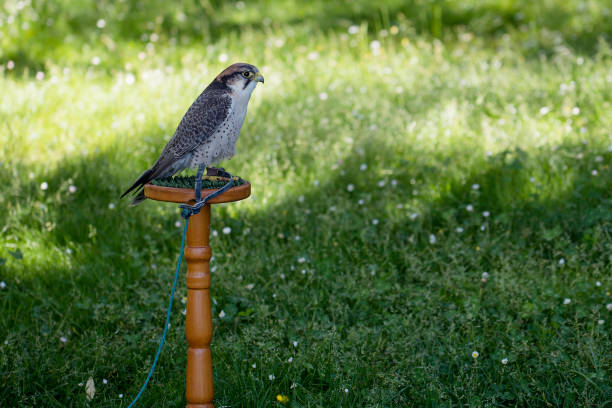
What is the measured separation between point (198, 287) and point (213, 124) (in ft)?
2.41

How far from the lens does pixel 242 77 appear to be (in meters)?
3.01

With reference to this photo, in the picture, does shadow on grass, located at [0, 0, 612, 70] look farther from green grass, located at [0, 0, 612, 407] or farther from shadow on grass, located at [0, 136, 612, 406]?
shadow on grass, located at [0, 136, 612, 406]

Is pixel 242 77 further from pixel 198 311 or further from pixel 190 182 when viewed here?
pixel 198 311

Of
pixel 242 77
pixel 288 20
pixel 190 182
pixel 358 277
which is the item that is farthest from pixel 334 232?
pixel 288 20

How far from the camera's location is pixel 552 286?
12.9 feet

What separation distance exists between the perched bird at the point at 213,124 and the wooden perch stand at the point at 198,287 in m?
0.29

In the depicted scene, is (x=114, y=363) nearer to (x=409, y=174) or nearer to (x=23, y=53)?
(x=409, y=174)

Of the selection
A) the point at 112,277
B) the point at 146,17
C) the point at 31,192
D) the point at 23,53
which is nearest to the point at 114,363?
the point at 112,277

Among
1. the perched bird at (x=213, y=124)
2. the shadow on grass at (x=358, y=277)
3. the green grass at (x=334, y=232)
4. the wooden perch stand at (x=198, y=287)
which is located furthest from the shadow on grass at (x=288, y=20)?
the wooden perch stand at (x=198, y=287)

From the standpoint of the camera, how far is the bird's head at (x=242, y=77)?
118 inches

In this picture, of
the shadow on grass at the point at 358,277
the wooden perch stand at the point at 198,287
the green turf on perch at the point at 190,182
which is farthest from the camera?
the shadow on grass at the point at 358,277

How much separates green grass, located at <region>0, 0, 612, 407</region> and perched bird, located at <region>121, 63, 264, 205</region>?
1.00 meters

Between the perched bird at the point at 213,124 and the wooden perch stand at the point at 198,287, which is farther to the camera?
the perched bird at the point at 213,124

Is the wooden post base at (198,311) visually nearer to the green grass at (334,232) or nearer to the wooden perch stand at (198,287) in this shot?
the wooden perch stand at (198,287)
